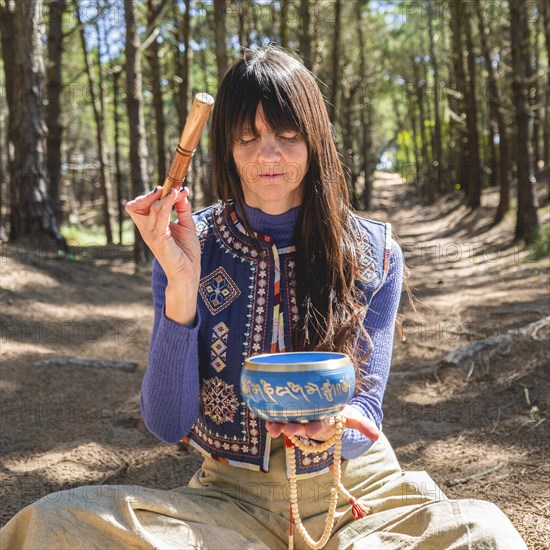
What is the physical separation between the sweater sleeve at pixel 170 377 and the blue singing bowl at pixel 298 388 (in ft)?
1.34

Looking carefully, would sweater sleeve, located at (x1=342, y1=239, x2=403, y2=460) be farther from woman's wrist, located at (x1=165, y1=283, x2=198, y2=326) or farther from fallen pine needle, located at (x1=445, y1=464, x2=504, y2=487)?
fallen pine needle, located at (x1=445, y1=464, x2=504, y2=487)

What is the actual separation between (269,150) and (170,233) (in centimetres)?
41

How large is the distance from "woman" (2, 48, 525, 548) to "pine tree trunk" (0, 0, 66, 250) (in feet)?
25.2

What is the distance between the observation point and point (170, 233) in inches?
79.1

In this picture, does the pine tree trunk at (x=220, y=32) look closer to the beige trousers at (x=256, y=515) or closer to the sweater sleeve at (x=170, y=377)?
the sweater sleeve at (x=170, y=377)

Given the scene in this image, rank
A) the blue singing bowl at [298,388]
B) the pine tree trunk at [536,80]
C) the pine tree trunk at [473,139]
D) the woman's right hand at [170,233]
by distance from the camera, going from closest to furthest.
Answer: the blue singing bowl at [298,388], the woman's right hand at [170,233], the pine tree trunk at [536,80], the pine tree trunk at [473,139]

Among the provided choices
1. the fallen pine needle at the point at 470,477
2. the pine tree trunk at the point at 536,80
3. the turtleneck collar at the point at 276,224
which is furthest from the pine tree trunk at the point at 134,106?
the turtleneck collar at the point at 276,224

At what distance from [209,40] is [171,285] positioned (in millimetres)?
23658

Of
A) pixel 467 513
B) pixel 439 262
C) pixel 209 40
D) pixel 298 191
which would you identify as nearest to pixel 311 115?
pixel 298 191

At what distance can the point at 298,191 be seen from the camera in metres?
2.36

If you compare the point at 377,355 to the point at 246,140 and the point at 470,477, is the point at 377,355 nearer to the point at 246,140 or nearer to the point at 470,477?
the point at 246,140

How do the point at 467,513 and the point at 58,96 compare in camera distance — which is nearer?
the point at 467,513

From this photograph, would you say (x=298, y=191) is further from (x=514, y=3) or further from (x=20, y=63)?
(x=514, y=3)

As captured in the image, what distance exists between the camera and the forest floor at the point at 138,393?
3.75 meters
